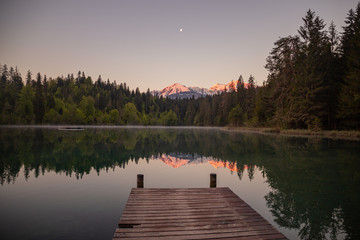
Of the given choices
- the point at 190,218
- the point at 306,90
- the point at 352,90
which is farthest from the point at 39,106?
the point at 190,218

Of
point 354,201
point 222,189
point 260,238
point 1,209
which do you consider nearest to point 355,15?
point 354,201

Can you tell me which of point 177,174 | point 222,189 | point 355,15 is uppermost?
point 355,15

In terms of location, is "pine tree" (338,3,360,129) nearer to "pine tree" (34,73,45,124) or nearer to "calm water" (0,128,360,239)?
"calm water" (0,128,360,239)

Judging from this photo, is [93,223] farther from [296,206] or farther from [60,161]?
[60,161]

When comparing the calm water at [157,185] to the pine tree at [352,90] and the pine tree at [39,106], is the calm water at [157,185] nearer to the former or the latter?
the pine tree at [352,90]

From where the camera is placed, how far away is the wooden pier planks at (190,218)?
6.42m

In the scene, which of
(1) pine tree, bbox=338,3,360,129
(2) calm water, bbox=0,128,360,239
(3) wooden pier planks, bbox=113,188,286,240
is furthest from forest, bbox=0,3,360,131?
(3) wooden pier planks, bbox=113,188,286,240

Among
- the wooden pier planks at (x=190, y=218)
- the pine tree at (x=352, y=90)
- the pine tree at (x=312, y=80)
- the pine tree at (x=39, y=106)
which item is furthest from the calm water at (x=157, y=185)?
the pine tree at (x=39, y=106)

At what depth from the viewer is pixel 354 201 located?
36.2ft

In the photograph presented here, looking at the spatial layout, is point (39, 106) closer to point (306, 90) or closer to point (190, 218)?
point (306, 90)

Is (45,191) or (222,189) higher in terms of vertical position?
(222,189)

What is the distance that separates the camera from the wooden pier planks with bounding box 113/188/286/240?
253 inches

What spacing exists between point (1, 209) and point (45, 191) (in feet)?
10.1

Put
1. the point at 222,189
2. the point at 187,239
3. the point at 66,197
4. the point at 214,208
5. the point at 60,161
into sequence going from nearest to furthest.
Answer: the point at 187,239
the point at 214,208
the point at 222,189
the point at 66,197
the point at 60,161
